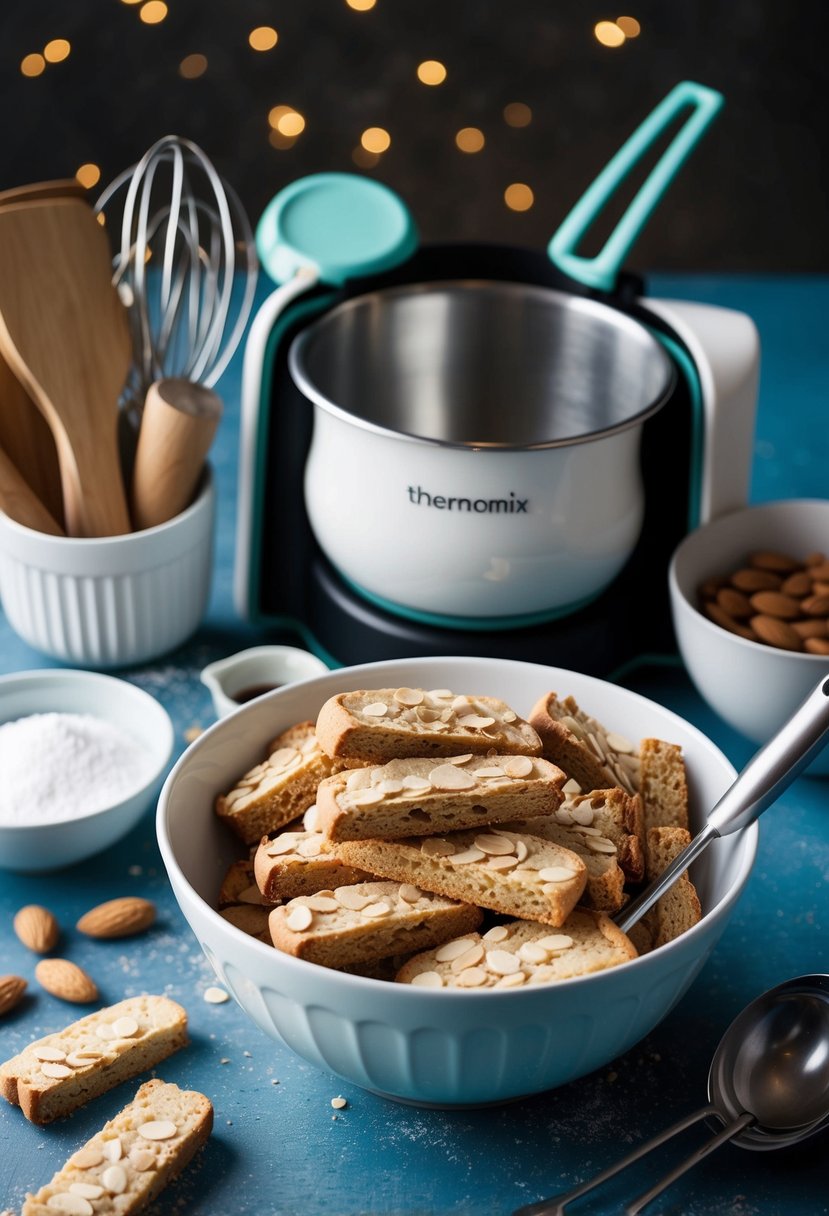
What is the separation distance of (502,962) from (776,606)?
357mm

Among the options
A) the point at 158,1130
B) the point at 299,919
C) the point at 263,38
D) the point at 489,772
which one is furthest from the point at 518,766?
the point at 263,38

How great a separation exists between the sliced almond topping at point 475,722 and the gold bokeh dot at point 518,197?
3.78 feet

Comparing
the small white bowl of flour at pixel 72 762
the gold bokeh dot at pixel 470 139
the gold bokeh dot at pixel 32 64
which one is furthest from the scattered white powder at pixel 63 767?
the gold bokeh dot at pixel 470 139

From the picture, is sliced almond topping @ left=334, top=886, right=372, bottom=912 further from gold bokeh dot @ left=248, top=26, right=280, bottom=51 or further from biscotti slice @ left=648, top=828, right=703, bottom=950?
gold bokeh dot @ left=248, top=26, right=280, bottom=51

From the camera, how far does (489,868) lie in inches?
22.7

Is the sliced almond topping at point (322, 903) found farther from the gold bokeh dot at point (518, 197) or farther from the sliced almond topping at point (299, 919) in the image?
the gold bokeh dot at point (518, 197)

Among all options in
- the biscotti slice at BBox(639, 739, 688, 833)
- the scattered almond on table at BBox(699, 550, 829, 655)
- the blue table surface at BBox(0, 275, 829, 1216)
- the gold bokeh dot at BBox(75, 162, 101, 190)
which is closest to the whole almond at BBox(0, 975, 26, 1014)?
the blue table surface at BBox(0, 275, 829, 1216)

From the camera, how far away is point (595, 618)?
0.86 metres

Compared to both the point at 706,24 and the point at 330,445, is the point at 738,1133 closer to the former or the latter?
the point at 330,445

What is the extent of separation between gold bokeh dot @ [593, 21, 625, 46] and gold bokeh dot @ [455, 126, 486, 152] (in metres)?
0.17

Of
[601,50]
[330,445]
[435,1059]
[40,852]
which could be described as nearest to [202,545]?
[330,445]

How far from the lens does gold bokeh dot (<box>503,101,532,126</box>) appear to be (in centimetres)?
159

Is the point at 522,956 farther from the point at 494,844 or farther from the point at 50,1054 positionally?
the point at 50,1054

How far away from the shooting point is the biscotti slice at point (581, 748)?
26.0 inches
